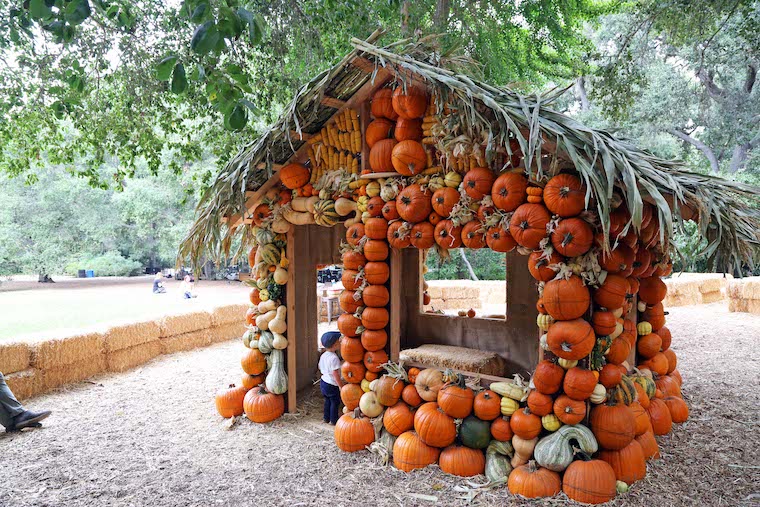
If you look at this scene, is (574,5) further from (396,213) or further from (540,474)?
(540,474)

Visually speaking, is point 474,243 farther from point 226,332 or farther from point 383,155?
point 226,332

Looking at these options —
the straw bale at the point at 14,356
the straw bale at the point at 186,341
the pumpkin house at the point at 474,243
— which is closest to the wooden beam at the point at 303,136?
the pumpkin house at the point at 474,243

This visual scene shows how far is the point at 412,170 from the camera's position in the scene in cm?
519

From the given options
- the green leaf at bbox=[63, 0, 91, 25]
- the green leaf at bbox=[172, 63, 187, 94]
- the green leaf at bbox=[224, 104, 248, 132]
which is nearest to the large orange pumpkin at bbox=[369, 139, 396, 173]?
the green leaf at bbox=[224, 104, 248, 132]

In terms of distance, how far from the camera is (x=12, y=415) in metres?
6.10

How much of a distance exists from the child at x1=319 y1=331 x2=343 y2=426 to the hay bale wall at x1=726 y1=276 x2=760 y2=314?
1327 cm

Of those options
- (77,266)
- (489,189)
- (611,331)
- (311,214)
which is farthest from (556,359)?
(77,266)

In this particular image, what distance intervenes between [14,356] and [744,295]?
A: 17.4 metres

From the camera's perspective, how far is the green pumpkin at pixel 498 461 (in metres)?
4.53

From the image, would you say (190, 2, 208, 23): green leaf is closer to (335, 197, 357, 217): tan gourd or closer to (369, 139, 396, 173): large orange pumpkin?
(369, 139, 396, 173): large orange pumpkin

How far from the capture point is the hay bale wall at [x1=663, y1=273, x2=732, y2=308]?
52.2 feet

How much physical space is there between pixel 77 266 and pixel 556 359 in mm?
33165

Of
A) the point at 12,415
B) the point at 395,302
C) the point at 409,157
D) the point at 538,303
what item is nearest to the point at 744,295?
the point at 538,303

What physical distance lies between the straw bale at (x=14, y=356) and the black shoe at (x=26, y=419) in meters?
1.16
